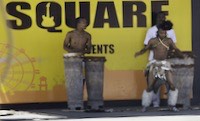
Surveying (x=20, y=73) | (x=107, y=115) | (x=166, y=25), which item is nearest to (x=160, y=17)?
(x=166, y=25)

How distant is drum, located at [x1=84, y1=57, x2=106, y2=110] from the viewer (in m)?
12.4

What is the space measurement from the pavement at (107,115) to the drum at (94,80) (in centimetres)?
30

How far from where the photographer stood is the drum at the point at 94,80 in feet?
40.6

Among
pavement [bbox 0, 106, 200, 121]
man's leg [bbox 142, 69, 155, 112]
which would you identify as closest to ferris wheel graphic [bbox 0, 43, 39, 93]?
pavement [bbox 0, 106, 200, 121]

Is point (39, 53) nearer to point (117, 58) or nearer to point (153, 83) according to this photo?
point (117, 58)

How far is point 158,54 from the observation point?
12164mm

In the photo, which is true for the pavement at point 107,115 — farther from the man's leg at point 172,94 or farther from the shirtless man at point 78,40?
the shirtless man at point 78,40

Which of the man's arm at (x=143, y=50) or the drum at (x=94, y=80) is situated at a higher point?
the man's arm at (x=143, y=50)

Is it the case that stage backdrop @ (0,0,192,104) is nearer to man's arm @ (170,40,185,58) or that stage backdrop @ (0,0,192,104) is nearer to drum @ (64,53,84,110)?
drum @ (64,53,84,110)

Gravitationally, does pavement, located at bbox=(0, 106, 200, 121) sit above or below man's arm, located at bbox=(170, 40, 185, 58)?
below

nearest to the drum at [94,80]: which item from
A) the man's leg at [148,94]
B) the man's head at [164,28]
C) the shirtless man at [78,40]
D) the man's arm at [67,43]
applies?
the shirtless man at [78,40]

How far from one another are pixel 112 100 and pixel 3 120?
2.91 meters

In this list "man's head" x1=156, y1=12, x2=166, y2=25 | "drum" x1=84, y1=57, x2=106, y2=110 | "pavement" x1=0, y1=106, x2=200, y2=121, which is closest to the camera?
"pavement" x1=0, y1=106, x2=200, y2=121

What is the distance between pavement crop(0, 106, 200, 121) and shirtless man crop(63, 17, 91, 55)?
1.32 meters
